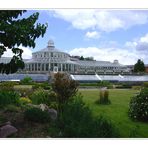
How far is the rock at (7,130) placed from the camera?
270 inches

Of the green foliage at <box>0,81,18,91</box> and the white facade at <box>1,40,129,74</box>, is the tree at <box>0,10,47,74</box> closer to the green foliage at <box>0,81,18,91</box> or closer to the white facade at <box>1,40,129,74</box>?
the green foliage at <box>0,81,18,91</box>

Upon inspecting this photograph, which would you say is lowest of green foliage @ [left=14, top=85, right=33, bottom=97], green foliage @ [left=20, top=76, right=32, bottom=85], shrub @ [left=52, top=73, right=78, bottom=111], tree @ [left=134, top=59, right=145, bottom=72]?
green foliage @ [left=14, top=85, right=33, bottom=97]

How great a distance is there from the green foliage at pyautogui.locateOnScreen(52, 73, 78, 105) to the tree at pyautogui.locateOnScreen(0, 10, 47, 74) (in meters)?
3.04

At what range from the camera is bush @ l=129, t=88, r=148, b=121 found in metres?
9.62

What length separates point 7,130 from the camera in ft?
23.1

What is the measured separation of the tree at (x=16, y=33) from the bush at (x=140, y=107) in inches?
143

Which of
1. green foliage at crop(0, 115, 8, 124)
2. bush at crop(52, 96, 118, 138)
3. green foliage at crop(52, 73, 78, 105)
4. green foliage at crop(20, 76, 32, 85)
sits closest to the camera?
bush at crop(52, 96, 118, 138)

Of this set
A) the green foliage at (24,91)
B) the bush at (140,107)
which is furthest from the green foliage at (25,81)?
the bush at (140,107)

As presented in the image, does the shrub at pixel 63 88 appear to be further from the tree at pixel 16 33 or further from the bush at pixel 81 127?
the tree at pixel 16 33

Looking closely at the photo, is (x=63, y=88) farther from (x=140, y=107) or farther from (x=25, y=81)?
(x=25, y=81)

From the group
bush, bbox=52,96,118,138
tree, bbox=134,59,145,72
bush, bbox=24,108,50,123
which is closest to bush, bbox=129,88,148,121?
bush, bbox=52,96,118,138
